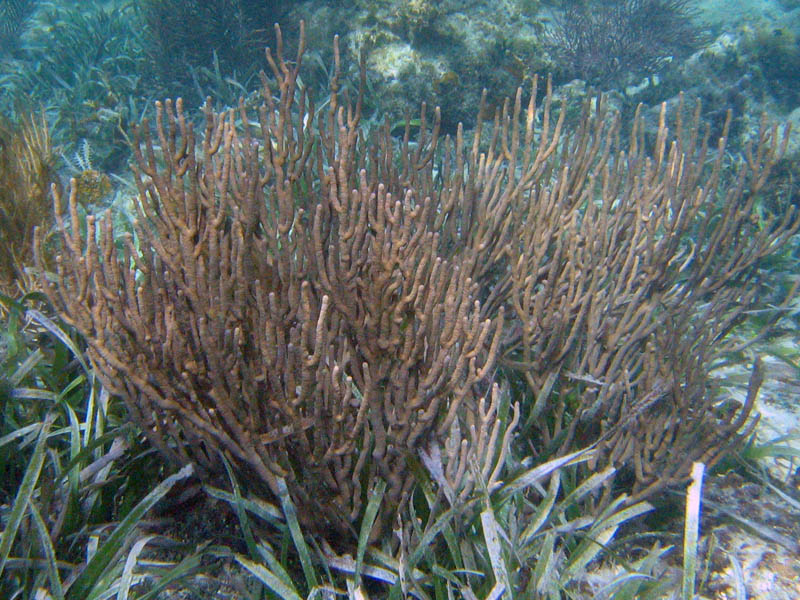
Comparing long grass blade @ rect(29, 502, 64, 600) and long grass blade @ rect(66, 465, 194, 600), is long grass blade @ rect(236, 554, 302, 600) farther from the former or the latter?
long grass blade @ rect(29, 502, 64, 600)

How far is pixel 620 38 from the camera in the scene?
8.88m

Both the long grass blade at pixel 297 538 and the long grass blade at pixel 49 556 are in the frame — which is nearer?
the long grass blade at pixel 49 556

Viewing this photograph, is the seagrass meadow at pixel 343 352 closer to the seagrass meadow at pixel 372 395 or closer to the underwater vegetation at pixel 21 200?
the seagrass meadow at pixel 372 395

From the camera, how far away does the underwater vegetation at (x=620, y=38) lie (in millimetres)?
8383

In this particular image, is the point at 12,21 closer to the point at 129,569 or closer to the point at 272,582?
the point at 129,569

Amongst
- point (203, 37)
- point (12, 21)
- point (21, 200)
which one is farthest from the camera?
point (12, 21)

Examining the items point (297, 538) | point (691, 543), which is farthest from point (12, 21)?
point (691, 543)

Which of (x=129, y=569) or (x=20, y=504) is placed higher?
(x=20, y=504)

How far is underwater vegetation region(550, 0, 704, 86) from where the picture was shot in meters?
8.38

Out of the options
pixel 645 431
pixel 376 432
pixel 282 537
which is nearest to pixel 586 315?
pixel 645 431

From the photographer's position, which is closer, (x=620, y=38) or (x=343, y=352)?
(x=343, y=352)

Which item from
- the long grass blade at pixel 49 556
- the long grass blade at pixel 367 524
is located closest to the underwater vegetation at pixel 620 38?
the long grass blade at pixel 367 524

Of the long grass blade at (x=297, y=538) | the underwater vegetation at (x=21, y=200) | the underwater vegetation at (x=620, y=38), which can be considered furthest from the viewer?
the underwater vegetation at (x=620, y=38)

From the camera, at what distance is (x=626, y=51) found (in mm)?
8703
